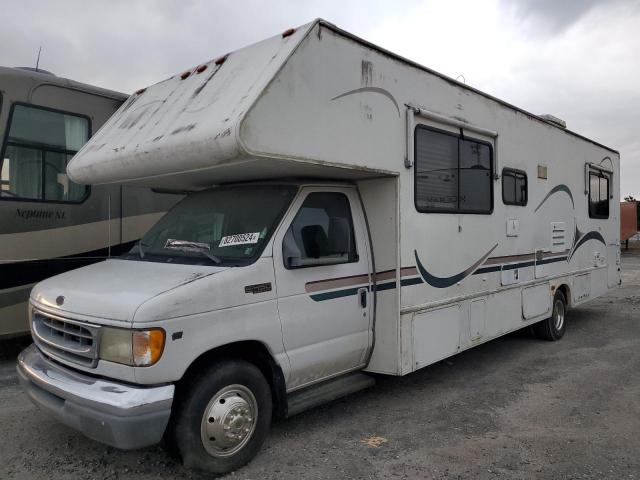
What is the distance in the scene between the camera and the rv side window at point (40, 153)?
612 cm

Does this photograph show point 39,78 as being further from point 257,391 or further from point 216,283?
point 257,391

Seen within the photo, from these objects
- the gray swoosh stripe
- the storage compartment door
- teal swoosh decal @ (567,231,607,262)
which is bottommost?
the storage compartment door

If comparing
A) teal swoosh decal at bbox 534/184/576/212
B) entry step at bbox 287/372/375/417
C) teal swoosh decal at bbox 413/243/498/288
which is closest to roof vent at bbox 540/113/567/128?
teal swoosh decal at bbox 534/184/576/212

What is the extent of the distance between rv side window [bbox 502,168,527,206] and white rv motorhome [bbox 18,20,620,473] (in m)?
0.39

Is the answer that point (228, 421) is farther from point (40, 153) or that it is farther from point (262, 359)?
point (40, 153)

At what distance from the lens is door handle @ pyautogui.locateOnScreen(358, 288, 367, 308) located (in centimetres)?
468

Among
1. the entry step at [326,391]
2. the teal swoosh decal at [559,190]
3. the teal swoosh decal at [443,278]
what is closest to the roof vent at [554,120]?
the teal swoosh decal at [559,190]

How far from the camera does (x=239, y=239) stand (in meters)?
4.05

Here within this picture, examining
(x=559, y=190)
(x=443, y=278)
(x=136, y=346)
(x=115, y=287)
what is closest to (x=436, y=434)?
(x=443, y=278)

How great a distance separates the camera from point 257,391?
3797mm

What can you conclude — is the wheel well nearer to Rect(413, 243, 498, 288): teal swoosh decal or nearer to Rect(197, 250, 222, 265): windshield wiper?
Rect(197, 250, 222, 265): windshield wiper

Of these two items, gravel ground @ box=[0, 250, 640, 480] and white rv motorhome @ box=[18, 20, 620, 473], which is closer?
white rv motorhome @ box=[18, 20, 620, 473]

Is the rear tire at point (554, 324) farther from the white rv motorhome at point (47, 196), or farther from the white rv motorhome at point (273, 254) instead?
the white rv motorhome at point (47, 196)

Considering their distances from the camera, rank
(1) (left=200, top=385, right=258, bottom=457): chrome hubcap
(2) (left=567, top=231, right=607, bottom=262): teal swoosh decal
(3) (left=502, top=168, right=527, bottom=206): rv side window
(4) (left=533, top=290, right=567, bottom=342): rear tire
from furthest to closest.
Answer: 1. (2) (left=567, top=231, right=607, bottom=262): teal swoosh decal
2. (4) (left=533, top=290, right=567, bottom=342): rear tire
3. (3) (left=502, top=168, right=527, bottom=206): rv side window
4. (1) (left=200, top=385, right=258, bottom=457): chrome hubcap
